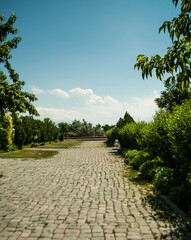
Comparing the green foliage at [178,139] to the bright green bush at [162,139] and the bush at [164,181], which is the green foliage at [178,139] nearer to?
the bright green bush at [162,139]

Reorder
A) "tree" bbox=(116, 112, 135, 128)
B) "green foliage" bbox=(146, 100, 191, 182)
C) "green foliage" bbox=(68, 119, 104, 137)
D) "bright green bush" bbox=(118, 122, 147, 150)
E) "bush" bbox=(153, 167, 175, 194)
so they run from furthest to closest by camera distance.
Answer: "green foliage" bbox=(68, 119, 104, 137), "tree" bbox=(116, 112, 135, 128), "bright green bush" bbox=(118, 122, 147, 150), "bush" bbox=(153, 167, 175, 194), "green foliage" bbox=(146, 100, 191, 182)

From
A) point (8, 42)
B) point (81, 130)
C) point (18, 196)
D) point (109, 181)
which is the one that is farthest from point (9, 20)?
point (81, 130)

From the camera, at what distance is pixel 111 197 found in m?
5.27

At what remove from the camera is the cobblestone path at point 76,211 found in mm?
3369

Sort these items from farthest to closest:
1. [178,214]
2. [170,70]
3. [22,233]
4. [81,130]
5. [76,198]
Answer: [81,130] < [76,198] < [178,214] < [22,233] < [170,70]

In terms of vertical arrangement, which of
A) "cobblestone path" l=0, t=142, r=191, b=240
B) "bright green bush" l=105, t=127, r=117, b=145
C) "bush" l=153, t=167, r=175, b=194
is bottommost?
"cobblestone path" l=0, t=142, r=191, b=240

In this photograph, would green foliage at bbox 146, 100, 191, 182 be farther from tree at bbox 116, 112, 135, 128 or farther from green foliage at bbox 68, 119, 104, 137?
green foliage at bbox 68, 119, 104, 137

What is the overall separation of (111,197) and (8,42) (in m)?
7.54

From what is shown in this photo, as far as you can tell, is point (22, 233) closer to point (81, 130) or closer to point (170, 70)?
point (170, 70)

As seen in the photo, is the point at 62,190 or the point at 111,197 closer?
the point at 111,197

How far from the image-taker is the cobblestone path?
3.37 m

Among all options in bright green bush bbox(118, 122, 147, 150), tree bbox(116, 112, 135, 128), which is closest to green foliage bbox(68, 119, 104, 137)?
tree bbox(116, 112, 135, 128)

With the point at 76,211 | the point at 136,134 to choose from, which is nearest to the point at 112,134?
the point at 136,134

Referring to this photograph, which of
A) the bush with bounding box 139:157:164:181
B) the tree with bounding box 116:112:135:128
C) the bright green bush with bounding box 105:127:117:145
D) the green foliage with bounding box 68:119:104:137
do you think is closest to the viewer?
the bush with bounding box 139:157:164:181
